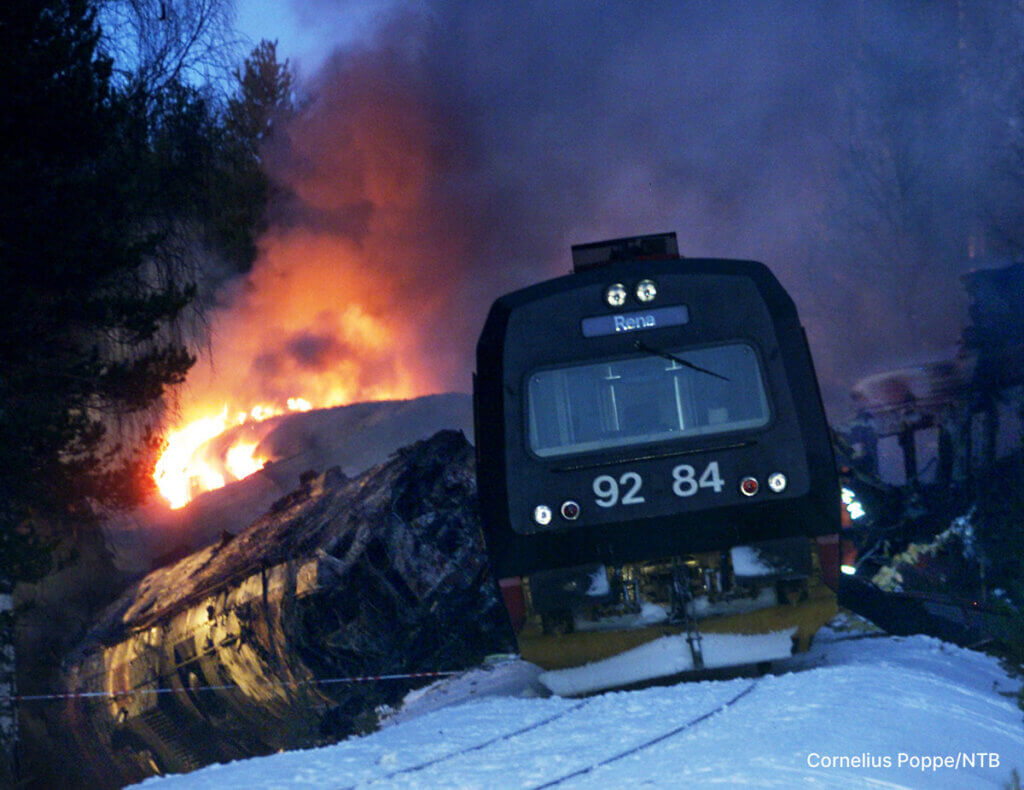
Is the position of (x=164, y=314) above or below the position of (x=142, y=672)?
above

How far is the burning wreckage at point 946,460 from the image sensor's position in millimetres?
16781

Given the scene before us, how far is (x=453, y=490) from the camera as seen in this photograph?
492 inches

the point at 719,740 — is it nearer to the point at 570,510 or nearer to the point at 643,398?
the point at 570,510

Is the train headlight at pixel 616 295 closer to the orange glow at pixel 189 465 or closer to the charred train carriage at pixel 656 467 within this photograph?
the charred train carriage at pixel 656 467

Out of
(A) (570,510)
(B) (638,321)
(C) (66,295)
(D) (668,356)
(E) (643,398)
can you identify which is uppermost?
(C) (66,295)

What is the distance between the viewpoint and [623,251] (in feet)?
28.2

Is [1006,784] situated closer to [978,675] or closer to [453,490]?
[978,675]

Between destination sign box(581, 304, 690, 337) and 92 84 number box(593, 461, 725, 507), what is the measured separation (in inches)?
39.2

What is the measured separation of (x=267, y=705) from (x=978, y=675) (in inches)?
277

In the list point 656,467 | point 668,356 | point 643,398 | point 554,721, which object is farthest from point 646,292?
point 554,721

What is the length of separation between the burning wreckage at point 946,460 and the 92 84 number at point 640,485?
7.64 metres

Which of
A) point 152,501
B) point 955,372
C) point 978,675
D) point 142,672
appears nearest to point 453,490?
point 142,672

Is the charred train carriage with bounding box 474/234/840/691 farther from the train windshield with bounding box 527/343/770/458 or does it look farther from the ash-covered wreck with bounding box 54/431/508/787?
the ash-covered wreck with bounding box 54/431/508/787

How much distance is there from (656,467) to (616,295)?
1244 millimetres
